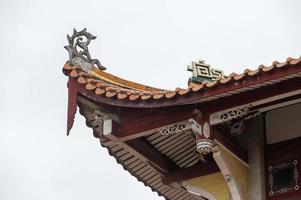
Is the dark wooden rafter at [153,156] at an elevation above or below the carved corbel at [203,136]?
above

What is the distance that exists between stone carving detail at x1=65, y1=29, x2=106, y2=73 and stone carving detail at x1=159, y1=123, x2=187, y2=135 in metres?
1.80

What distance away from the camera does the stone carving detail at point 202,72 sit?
1318 cm

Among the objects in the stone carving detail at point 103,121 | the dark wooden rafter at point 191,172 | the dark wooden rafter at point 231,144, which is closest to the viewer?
the dark wooden rafter at point 231,144

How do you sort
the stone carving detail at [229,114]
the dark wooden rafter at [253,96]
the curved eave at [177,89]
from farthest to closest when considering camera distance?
the stone carving detail at [229,114] < the dark wooden rafter at [253,96] < the curved eave at [177,89]

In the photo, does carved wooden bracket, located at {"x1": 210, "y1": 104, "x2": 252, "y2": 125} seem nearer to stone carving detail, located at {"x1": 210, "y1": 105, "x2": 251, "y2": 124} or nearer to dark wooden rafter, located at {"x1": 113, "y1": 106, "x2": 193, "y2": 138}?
stone carving detail, located at {"x1": 210, "y1": 105, "x2": 251, "y2": 124}

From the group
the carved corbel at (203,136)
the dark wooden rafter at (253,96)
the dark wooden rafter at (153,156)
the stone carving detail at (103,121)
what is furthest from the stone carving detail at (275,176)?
the stone carving detail at (103,121)

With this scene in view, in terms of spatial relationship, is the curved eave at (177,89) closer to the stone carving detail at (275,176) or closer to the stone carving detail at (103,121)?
the stone carving detail at (103,121)

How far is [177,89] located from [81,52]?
217 centimetres

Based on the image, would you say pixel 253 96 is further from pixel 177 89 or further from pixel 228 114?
pixel 177 89

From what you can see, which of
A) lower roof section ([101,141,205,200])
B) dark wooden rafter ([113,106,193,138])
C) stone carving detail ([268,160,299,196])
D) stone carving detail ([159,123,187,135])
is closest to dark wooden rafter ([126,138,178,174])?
lower roof section ([101,141,205,200])

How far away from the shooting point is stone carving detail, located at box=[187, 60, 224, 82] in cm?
1318

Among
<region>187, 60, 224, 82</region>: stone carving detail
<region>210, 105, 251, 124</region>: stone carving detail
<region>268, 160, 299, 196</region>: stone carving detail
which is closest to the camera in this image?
<region>210, 105, 251, 124</region>: stone carving detail

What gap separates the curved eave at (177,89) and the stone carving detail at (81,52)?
0.15 m

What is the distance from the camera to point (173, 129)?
1221 cm
